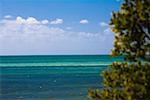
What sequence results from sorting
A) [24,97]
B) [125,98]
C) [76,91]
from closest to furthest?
[125,98], [24,97], [76,91]

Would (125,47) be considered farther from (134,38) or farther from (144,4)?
(144,4)

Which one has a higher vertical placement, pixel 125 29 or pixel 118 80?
pixel 125 29

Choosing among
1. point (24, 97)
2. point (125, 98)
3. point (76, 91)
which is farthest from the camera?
point (76, 91)

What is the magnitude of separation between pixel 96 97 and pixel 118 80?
0.91 meters

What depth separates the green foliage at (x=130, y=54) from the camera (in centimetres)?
1664

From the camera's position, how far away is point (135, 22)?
17.1 m

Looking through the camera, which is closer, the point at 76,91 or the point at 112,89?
the point at 112,89

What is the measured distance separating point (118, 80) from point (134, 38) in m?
1.42

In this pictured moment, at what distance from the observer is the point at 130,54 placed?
56.7 feet

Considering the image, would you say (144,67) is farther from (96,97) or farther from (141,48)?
(96,97)

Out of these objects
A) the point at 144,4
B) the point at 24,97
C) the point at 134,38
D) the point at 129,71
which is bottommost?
the point at 24,97

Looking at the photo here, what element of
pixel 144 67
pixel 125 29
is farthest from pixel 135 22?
pixel 144 67

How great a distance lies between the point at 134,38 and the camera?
17062 mm

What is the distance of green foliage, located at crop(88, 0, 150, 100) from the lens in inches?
655
